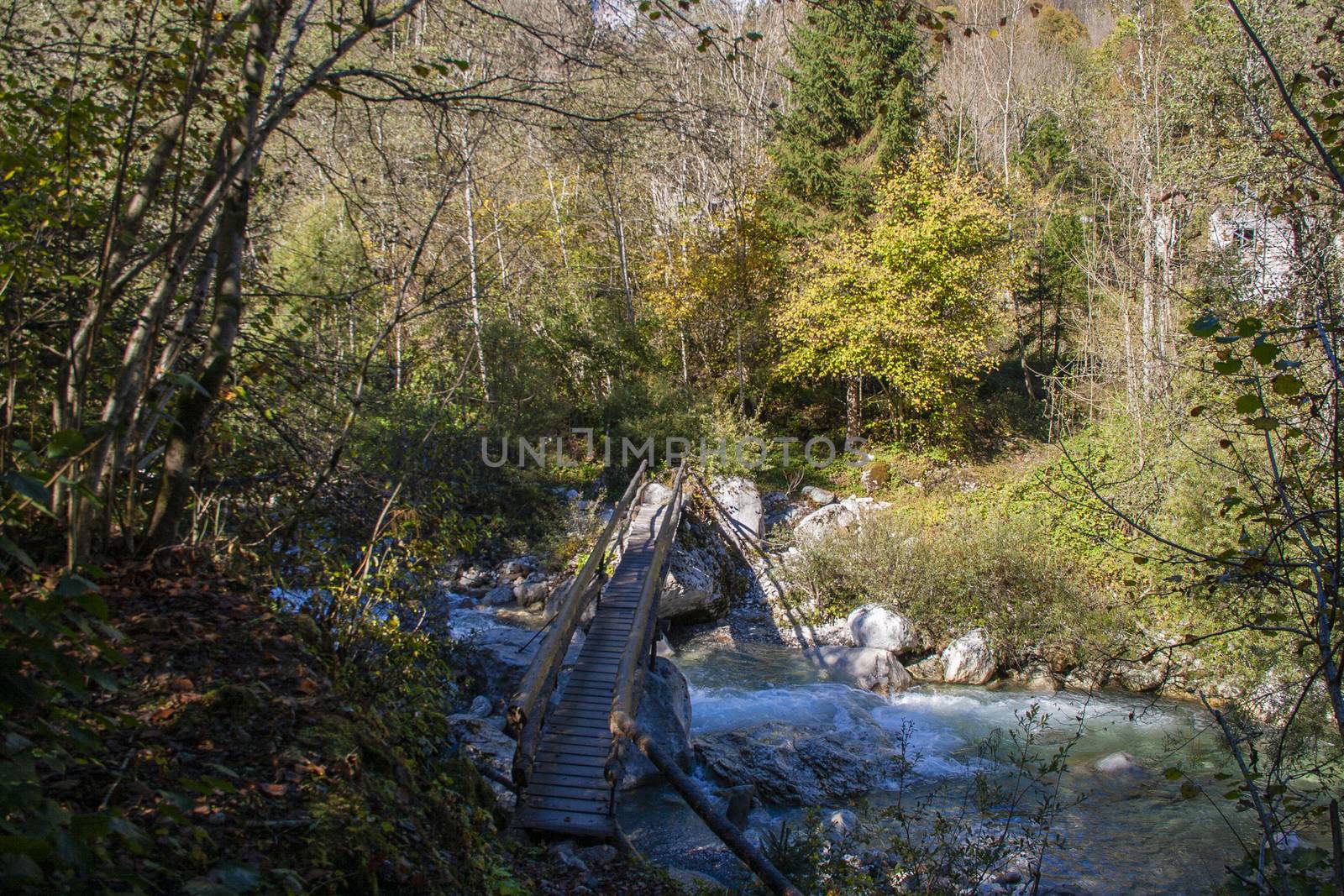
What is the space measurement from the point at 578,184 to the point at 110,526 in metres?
19.7

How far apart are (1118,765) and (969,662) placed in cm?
297

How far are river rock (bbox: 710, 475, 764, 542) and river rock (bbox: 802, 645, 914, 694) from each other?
4543 millimetres

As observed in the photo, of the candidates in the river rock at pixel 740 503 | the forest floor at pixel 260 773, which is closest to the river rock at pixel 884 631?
the river rock at pixel 740 503

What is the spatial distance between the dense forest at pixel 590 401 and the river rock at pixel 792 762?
0.30 meters

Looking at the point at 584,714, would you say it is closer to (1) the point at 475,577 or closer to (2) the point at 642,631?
(2) the point at 642,631

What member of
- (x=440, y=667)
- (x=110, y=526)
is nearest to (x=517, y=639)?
(x=440, y=667)

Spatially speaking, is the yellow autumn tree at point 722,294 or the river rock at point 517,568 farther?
the yellow autumn tree at point 722,294

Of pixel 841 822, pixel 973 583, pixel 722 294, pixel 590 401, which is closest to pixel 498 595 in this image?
pixel 590 401

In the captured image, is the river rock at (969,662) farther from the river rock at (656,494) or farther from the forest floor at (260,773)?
the forest floor at (260,773)

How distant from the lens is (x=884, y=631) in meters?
11.9

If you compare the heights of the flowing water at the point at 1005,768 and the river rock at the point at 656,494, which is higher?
the river rock at the point at 656,494

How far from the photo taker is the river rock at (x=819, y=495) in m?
17.9

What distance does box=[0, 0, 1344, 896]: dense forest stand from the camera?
117 inches

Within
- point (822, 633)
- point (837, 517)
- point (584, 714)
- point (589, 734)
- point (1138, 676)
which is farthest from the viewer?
point (837, 517)
